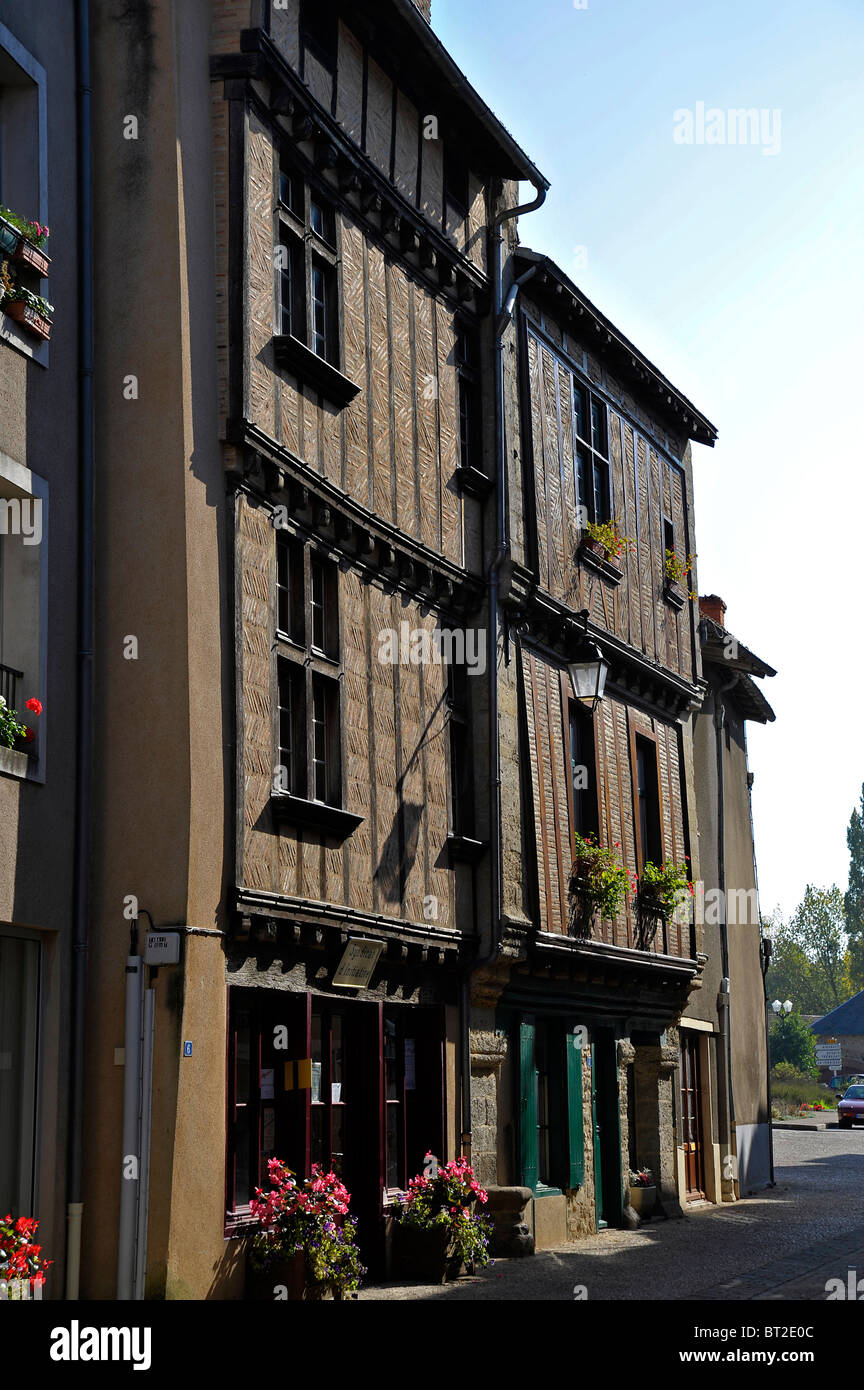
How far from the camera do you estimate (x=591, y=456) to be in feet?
56.9

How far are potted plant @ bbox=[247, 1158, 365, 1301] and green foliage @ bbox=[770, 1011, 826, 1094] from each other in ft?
192

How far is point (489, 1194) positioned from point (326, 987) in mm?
2865

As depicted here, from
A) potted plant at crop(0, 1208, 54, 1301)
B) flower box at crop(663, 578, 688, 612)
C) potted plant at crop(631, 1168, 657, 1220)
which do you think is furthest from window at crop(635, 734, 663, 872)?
potted plant at crop(0, 1208, 54, 1301)

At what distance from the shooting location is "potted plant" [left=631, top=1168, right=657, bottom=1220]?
17.2 metres

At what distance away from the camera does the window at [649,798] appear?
1827 centimetres

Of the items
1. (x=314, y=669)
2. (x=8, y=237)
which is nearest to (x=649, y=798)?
(x=314, y=669)

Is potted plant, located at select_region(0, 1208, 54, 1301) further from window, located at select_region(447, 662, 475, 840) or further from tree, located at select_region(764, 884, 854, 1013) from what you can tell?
tree, located at select_region(764, 884, 854, 1013)

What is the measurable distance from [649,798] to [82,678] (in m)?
9.66

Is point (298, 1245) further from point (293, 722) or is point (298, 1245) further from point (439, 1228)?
point (293, 722)

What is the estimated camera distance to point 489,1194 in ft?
43.6

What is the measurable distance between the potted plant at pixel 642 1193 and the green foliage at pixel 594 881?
316cm

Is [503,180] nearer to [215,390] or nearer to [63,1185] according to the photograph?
[215,390]

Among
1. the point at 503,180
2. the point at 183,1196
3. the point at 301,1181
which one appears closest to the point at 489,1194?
the point at 301,1181

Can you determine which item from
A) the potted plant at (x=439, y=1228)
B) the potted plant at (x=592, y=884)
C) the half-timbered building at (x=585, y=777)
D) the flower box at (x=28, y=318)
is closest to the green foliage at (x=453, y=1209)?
the potted plant at (x=439, y=1228)
